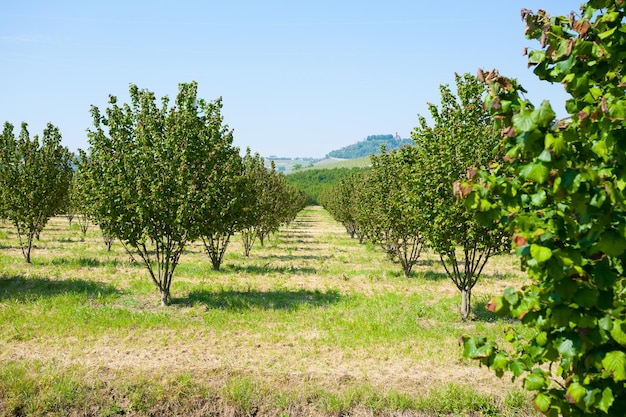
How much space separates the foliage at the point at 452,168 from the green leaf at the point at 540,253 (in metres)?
9.29

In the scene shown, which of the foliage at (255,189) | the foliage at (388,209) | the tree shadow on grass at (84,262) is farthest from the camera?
the foliage at (255,189)

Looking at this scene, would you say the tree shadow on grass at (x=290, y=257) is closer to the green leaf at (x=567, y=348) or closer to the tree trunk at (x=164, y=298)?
the tree trunk at (x=164, y=298)

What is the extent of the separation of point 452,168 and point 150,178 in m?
8.92

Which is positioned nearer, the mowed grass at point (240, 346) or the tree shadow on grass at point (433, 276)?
the mowed grass at point (240, 346)

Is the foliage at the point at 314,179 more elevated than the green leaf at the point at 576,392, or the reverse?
the foliage at the point at 314,179

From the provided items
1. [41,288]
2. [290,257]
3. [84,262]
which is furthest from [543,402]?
[290,257]

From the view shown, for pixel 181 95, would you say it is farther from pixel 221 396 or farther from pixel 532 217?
pixel 532 217

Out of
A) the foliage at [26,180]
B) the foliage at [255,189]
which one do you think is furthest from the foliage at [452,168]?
the foliage at [26,180]

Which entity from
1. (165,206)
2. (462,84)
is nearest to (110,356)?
(165,206)

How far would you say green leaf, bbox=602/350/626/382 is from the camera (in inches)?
111

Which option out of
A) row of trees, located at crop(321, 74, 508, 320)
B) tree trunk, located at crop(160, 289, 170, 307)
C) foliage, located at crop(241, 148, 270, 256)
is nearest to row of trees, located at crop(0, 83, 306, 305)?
tree trunk, located at crop(160, 289, 170, 307)

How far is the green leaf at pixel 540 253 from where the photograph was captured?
2742mm

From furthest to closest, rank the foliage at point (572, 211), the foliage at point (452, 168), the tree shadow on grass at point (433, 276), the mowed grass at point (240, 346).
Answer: the tree shadow on grass at point (433, 276)
the foliage at point (452, 168)
the mowed grass at point (240, 346)
the foliage at point (572, 211)

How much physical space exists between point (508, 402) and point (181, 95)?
535 inches
